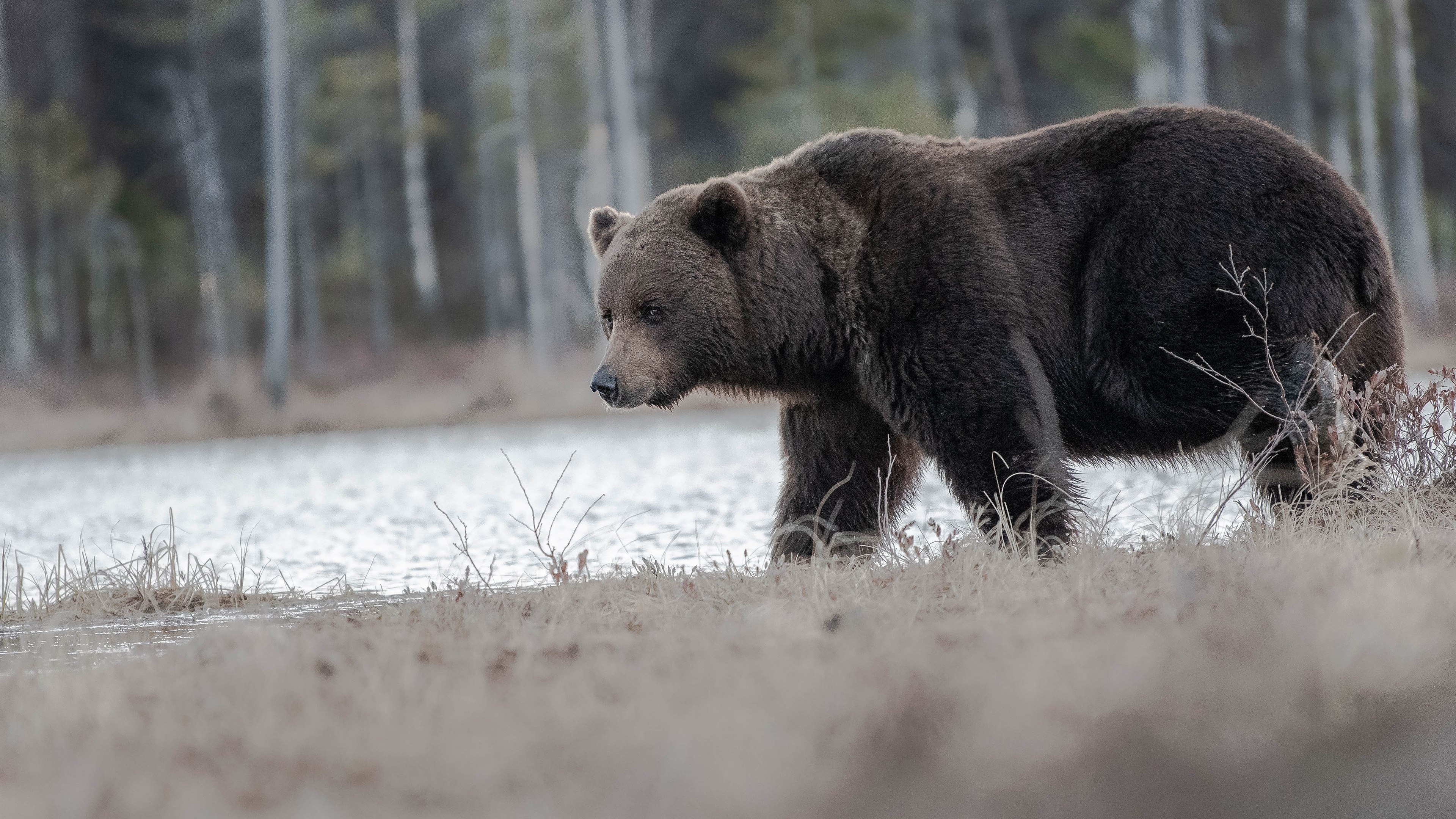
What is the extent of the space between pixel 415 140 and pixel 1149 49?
1647cm

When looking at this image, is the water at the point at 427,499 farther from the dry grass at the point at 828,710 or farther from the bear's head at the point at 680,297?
the dry grass at the point at 828,710

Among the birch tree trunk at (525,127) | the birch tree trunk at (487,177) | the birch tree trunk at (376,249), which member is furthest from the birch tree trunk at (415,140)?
the birch tree trunk at (525,127)

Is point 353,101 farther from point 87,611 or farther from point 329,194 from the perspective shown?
point 87,611

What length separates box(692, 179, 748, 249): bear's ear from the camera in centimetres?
477

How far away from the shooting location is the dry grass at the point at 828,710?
2.34m

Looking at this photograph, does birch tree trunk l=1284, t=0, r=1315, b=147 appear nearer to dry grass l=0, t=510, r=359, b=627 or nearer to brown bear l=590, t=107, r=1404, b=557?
brown bear l=590, t=107, r=1404, b=557

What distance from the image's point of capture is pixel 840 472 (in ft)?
16.7

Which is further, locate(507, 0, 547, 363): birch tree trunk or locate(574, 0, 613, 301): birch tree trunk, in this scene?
locate(507, 0, 547, 363): birch tree trunk

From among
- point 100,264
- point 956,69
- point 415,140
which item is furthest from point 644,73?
point 100,264

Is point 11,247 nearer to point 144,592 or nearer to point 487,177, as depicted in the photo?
point 487,177

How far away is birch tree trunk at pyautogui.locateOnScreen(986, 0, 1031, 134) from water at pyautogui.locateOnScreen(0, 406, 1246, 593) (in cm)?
1517

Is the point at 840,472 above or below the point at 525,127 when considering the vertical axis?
below

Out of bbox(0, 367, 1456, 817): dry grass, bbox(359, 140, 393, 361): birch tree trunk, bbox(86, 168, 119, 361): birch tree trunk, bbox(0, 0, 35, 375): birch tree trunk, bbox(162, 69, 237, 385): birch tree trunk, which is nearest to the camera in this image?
bbox(0, 367, 1456, 817): dry grass

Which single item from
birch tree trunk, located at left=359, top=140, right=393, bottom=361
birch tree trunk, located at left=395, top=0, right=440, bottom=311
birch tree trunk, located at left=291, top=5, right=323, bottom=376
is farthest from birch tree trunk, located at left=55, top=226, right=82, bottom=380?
birch tree trunk, located at left=395, top=0, right=440, bottom=311
